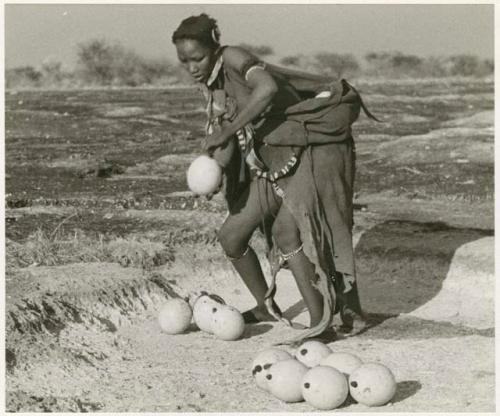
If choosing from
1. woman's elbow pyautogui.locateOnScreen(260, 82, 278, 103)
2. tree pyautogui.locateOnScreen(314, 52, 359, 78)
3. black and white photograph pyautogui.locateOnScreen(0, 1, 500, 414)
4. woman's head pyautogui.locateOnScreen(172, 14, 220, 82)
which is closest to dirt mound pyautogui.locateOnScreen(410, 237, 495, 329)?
black and white photograph pyautogui.locateOnScreen(0, 1, 500, 414)

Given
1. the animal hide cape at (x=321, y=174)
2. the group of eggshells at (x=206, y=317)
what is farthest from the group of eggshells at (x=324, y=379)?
the group of eggshells at (x=206, y=317)

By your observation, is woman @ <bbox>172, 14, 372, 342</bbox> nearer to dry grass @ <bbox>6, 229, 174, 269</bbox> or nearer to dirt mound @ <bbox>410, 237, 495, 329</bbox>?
dirt mound @ <bbox>410, 237, 495, 329</bbox>

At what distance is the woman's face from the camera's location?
5.73 meters

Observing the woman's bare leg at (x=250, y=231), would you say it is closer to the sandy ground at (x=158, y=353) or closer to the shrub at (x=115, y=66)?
the sandy ground at (x=158, y=353)

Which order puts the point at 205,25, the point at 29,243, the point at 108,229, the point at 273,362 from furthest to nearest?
1. the point at 108,229
2. the point at 29,243
3. the point at 205,25
4. the point at 273,362

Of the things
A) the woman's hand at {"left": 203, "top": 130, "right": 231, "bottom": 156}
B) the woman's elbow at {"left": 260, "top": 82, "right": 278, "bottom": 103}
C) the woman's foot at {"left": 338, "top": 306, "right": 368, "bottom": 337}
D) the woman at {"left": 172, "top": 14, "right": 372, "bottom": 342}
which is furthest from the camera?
the woman's foot at {"left": 338, "top": 306, "right": 368, "bottom": 337}

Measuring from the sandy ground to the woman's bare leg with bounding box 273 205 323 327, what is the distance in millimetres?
281

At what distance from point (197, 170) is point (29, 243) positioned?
2966 mm

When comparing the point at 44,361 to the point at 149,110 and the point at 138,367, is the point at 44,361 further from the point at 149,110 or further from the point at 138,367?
the point at 149,110

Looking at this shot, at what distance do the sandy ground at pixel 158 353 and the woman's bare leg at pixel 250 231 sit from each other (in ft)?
0.81

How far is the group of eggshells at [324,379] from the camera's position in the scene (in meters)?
5.01

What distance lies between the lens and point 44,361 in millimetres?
5871

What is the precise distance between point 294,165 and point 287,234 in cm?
45

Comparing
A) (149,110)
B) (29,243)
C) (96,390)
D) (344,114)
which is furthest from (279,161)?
(149,110)
